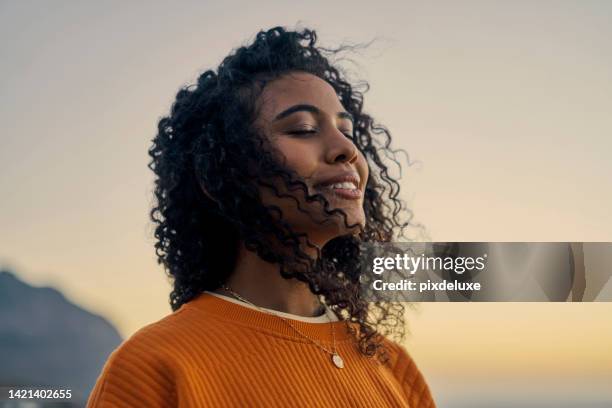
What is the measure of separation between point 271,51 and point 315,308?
416mm

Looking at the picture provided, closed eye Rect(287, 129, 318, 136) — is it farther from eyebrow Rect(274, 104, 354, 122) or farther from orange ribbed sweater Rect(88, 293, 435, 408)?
orange ribbed sweater Rect(88, 293, 435, 408)

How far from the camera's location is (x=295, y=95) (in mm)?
1056

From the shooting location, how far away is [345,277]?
1.21 metres

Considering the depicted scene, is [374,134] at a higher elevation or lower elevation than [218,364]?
higher

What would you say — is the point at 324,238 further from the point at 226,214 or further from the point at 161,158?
the point at 161,158

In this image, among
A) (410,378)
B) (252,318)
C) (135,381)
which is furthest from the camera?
(410,378)

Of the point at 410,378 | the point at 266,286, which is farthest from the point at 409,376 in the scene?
the point at 266,286

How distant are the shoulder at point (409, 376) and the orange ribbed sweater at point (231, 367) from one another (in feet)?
0.24

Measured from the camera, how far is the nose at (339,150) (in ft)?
3.29

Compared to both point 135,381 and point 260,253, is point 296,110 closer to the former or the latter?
point 260,253

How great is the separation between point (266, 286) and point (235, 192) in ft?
0.48

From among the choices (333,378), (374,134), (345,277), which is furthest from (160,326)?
(374,134)

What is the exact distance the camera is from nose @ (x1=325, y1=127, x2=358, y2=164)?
1004 mm

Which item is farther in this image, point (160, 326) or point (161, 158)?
point (161, 158)
